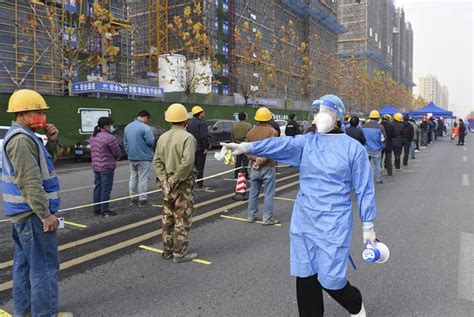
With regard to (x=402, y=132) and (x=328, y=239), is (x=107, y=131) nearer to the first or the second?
(x=328, y=239)

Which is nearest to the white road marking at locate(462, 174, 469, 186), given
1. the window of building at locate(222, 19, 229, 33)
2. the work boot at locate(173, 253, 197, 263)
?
the work boot at locate(173, 253, 197, 263)

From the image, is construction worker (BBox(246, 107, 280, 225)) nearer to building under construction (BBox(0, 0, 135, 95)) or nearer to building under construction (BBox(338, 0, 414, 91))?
building under construction (BBox(0, 0, 135, 95))

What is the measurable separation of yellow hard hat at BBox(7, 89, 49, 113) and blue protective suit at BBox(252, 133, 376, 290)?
2.10 m

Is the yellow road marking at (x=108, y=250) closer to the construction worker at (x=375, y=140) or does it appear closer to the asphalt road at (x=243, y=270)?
the asphalt road at (x=243, y=270)

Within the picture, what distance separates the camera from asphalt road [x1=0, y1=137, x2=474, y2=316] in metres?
3.84

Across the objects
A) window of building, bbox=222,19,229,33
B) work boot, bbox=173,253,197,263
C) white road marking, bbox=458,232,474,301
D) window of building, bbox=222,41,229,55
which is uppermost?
window of building, bbox=222,19,229,33

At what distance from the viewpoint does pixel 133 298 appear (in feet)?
13.1

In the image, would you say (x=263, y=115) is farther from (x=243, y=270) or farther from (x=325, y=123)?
(x=325, y=123)

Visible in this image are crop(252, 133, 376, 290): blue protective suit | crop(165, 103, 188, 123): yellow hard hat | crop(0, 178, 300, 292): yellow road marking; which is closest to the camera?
crop(252, 133, 376, 290): blue protective suit

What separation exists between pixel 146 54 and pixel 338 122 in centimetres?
4179

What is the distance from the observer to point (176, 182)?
502 cm

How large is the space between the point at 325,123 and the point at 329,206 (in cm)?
61

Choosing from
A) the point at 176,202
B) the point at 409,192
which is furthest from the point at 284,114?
the point at 176,202

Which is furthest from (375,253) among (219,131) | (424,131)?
(424,131)
